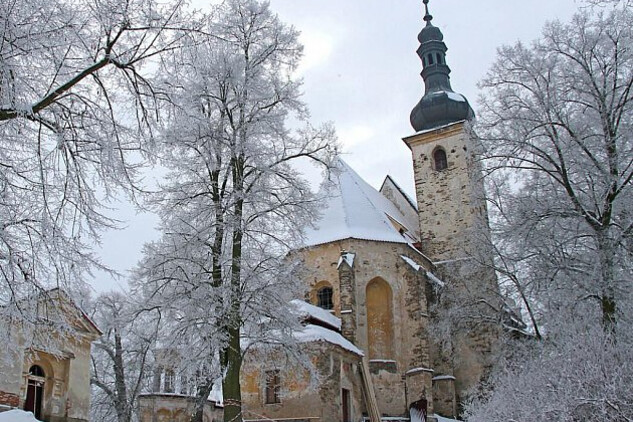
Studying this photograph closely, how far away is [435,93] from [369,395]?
1716cm

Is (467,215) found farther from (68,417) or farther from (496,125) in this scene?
(68,417)

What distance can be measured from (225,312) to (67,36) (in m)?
7.04

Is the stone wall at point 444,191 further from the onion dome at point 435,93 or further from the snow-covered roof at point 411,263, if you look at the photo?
the snow-covered roof at point 411,263

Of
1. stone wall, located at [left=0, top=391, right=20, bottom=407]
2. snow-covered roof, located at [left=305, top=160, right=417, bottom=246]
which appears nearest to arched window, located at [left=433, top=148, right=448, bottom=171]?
snow-covered roof, located at [left=305, top=160, right=417, bottom=246]

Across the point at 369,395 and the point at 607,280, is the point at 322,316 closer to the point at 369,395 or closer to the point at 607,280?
the point at 369,395

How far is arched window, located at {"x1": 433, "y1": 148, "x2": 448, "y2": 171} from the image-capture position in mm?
32750

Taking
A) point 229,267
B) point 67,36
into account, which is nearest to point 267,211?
point 229,267

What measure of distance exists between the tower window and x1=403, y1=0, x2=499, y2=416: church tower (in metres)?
4.29

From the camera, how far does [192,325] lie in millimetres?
12789

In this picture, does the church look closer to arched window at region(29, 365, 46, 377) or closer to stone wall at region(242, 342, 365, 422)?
stone wall at region(242, 342, 365, 422)

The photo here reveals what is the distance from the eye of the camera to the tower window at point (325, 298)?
26406 mm

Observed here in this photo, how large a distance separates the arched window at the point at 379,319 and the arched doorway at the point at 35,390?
1305 cm

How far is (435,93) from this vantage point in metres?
33.5

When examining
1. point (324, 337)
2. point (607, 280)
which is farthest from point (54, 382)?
point (607, 280)
